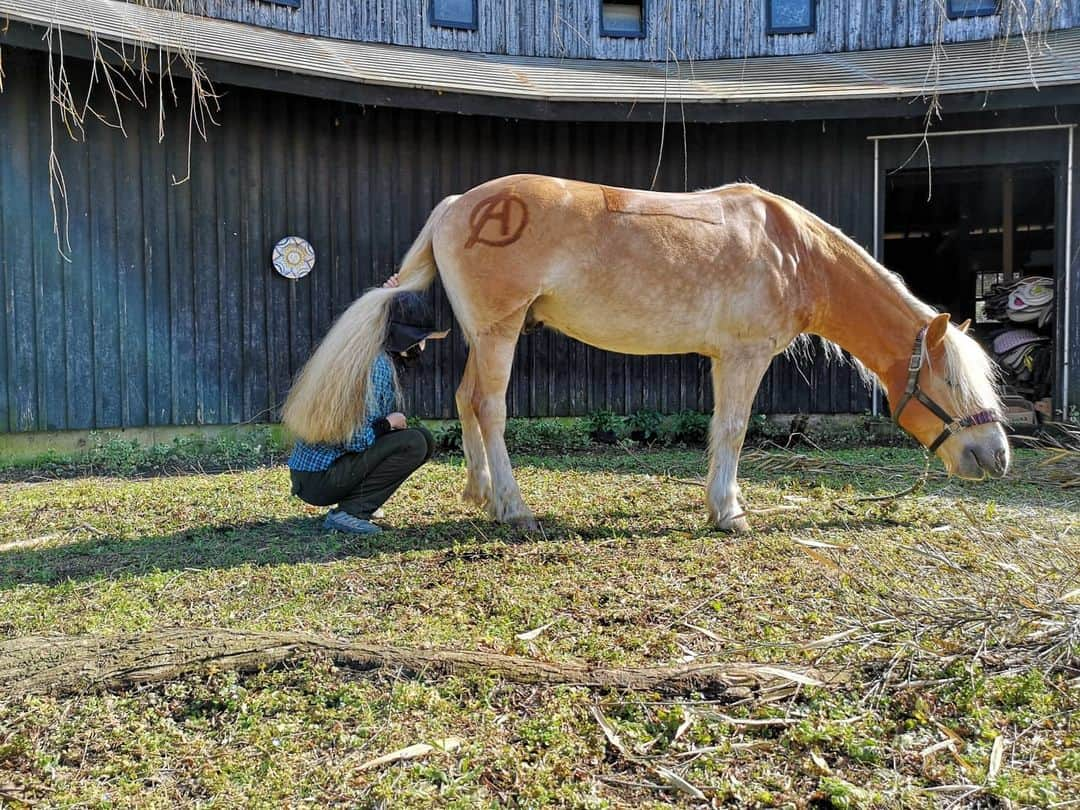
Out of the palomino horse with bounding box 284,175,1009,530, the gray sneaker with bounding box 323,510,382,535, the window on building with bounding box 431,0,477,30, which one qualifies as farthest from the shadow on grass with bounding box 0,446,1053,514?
the window on building with bounding box 431,0,477,30

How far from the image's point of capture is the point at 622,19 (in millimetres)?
11383

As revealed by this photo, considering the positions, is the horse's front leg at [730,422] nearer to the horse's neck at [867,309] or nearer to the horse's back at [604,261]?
the horse's back at [604,261]

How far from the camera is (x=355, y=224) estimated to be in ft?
28.5

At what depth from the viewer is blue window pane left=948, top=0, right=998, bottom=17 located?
10930 millimetres

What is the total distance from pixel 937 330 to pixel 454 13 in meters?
8.58

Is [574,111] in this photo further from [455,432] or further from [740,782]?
[740,782]

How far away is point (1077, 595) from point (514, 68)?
873cm

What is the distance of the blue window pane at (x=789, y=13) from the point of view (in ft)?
37.2

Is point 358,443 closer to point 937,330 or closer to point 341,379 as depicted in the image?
point 341,379

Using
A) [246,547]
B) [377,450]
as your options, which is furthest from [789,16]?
[246,547]

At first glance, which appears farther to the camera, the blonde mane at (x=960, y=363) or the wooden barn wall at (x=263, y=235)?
the wooden barn wall at (x=263, y=235)

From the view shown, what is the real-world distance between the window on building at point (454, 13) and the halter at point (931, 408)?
8.32 meters

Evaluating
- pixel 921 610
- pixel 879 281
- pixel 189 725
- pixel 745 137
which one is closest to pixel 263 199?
pixel 745 137

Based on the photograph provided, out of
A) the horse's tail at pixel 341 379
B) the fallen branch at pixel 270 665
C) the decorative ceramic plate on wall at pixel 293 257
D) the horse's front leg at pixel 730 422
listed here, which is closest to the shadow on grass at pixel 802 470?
the horse's front leg at pixel 730 422
